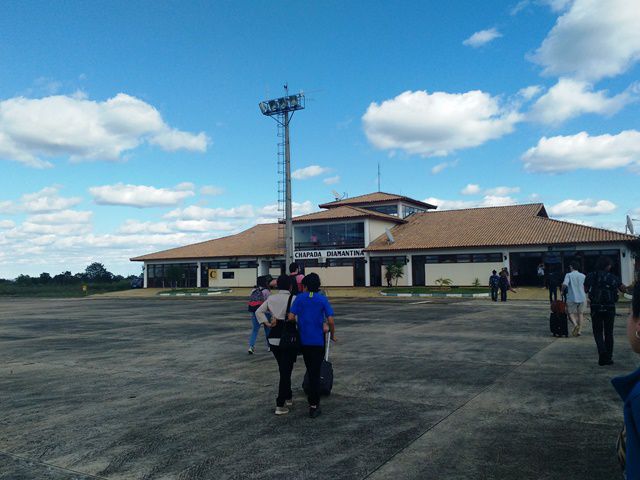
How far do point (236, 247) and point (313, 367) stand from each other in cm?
4535

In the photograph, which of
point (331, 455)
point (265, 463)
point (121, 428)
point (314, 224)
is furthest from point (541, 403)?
point (314, 224)

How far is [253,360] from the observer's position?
9.85m

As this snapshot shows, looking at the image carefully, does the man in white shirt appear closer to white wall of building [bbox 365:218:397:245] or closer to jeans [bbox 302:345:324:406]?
jeans [bbox 302:345:324:406]

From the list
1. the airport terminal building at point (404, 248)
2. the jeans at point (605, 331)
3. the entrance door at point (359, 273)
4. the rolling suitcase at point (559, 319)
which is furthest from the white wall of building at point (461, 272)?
the jeans at point (605, 331)

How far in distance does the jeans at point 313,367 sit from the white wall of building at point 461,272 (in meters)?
33.9

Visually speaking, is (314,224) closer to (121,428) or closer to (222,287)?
(222,287)

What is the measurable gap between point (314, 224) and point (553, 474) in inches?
1644

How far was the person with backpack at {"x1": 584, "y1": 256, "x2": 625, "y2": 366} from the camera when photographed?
858 centimetres

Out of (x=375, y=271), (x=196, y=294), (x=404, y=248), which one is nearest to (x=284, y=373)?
(x=404, y=248)

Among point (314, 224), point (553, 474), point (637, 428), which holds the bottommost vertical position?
point (553, 474)

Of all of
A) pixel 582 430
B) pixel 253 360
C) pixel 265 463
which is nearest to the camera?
pixel 265 463

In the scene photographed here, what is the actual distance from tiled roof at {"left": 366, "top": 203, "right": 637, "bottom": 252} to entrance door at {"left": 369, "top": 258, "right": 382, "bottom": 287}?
1.28m

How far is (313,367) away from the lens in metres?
6.16

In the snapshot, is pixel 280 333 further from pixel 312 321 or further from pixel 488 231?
pixel 488 231
